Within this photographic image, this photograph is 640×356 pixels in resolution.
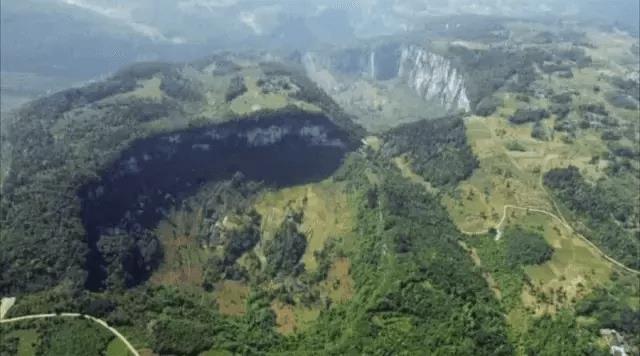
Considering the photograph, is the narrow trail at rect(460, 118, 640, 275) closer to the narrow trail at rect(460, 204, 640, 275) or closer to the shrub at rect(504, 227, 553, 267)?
the narrow trail at rect(460, 204, 640, 275)

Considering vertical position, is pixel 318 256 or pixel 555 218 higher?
pixel 555 218

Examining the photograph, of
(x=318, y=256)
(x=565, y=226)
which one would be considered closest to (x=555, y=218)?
(x=565, y=226)

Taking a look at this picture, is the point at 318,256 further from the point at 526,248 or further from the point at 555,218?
the point at 555,218

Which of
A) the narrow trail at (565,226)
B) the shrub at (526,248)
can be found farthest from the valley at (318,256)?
the narrow trail at (565,226)

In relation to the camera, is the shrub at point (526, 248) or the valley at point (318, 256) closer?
the valley at point (318, 256)

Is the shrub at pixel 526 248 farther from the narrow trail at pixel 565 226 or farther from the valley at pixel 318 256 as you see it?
the narrow trail at pixel 565 226

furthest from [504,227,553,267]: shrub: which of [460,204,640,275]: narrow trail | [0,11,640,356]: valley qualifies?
[460,204,640,275]: narrow trail

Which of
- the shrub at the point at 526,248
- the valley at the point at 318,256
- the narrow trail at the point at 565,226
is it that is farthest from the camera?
the narrow trail at the point at 565,226

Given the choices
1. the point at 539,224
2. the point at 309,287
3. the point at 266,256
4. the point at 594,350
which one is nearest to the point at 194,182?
the point at 266,256

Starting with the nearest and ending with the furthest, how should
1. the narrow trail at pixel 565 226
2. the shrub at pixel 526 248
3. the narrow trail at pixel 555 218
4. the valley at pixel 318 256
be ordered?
the valley at pixel 318 256
the shrub at pixel 526 248
the narrow trail at pixel 565 226
the narrow trail at pixel 555 218

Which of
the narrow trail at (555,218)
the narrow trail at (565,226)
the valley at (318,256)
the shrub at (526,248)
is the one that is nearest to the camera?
the valley at (318,256)

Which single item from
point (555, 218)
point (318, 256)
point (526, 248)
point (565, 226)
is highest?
point (555, 218)

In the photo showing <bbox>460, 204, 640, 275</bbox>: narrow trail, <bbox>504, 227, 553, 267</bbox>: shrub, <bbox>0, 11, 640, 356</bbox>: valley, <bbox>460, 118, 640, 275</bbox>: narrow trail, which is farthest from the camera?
<bbox>460, 118, 640, 275</bbox>: narrow trail
